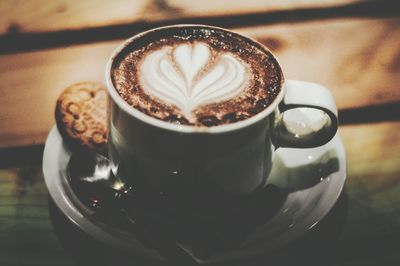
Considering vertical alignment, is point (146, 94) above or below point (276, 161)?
above

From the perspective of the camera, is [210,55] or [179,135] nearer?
[179,135]

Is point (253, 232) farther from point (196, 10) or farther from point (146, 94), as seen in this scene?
point (196, 10)

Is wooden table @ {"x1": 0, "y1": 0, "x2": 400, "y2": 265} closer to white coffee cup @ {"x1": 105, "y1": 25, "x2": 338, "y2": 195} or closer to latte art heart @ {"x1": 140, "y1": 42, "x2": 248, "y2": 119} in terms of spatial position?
white coffee cup @ {"x1": 105, "y1": 25, "x2": 338, "y2": 195}

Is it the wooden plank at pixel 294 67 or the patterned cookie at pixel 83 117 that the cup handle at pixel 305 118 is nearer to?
the wooden plank at pixel 294 67

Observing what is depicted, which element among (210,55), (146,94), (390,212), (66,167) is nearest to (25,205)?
(66,167)

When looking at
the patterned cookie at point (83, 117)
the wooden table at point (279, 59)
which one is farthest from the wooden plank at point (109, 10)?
the patterned cookie at point (83, 117)

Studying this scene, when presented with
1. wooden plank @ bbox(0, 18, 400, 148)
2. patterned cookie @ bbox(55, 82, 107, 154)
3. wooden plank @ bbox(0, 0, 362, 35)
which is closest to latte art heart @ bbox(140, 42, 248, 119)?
patterned cookie @ bbox(55, 82, 107, 154)
